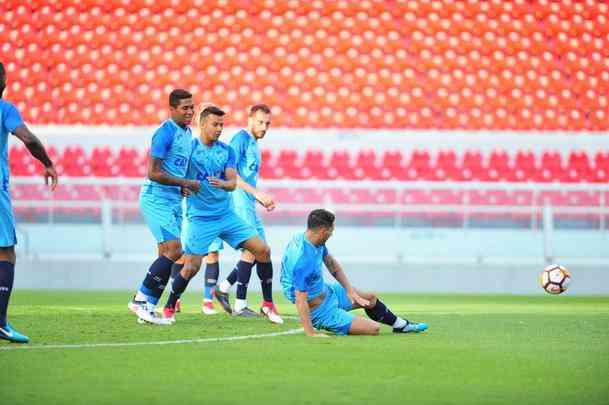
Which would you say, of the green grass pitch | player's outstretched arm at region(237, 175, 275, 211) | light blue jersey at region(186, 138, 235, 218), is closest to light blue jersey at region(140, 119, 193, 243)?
light blue jersey at region(186, 138, 235, 218)

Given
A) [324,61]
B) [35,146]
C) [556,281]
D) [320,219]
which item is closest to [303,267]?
[320,219]

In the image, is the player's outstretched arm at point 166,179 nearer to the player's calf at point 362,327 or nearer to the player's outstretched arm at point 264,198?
the player's outstretched arm at point 264,198

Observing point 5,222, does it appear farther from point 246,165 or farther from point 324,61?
point 324,61

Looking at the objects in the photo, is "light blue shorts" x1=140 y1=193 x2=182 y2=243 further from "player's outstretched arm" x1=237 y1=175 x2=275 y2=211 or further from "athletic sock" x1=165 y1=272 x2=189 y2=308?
"player's outstretched arm" x1=237 y1=175 x2=275 y2=211

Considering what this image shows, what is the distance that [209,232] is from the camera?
258 inches

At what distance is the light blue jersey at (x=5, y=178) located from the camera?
5.12 meters

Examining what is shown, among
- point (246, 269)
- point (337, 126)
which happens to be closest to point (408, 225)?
point (246, 269)

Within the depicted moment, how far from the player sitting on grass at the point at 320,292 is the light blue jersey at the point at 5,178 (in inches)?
56.3

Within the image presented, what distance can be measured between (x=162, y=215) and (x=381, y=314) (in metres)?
1.42

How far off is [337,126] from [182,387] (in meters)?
14.9

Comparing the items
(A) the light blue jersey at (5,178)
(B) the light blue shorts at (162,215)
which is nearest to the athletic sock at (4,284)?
(A) the light blue jersey at (5,178)

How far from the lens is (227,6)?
66.1ft

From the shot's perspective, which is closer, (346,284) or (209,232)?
(346,284)

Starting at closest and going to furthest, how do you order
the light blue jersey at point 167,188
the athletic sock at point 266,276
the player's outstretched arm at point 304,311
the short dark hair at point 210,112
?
the player's outstretched arm at point 304,311 < the light blue jersey at point 167,188 < the short dark hair at point 210,112 < the athletic sock at point 266,276
